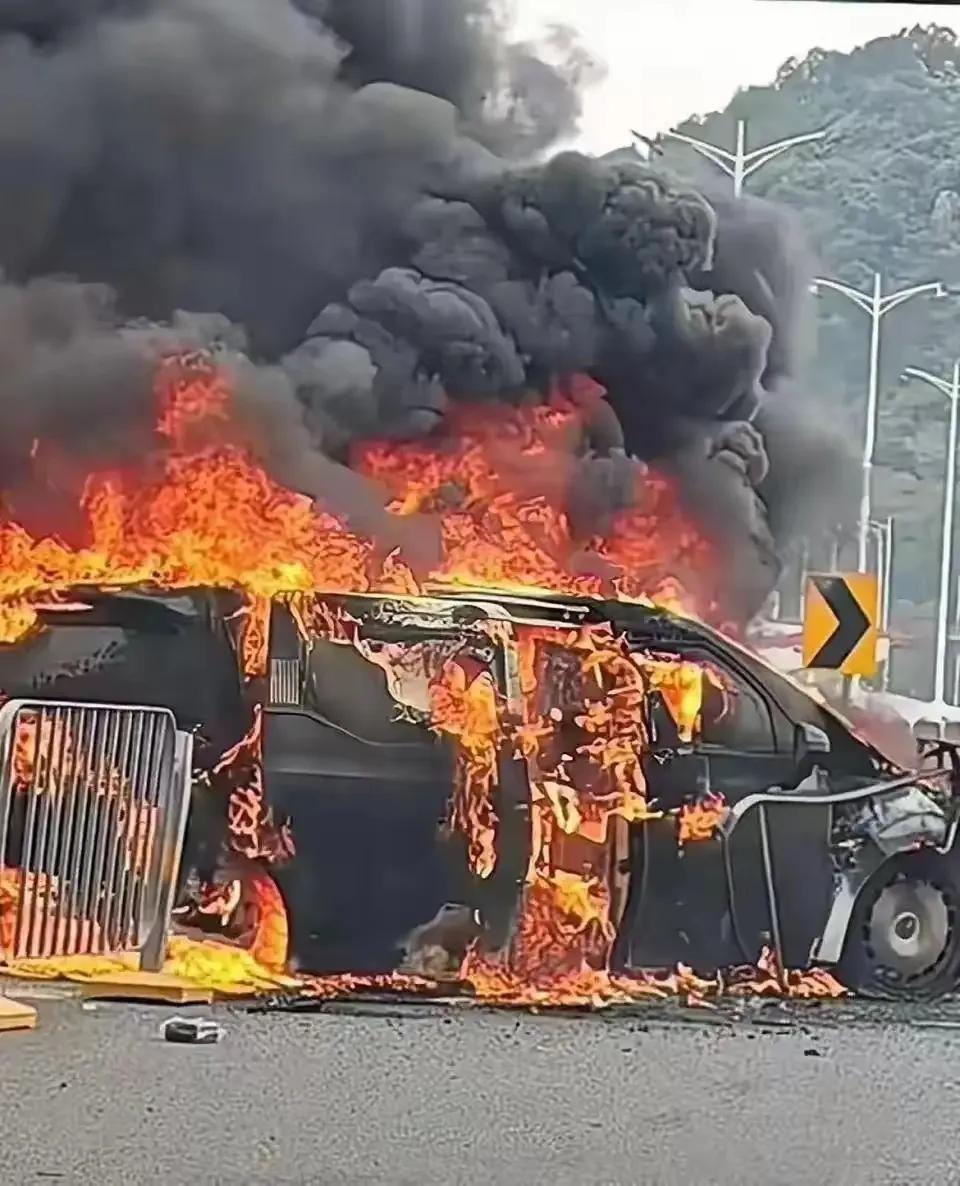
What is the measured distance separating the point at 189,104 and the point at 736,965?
231 centimetres

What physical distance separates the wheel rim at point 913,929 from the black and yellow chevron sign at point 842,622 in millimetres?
522

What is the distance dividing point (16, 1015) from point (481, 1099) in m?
1.09

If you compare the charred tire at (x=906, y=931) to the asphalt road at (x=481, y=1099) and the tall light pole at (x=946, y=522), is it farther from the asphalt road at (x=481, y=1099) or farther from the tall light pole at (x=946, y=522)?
the tall light pole at (x=946, y=522)

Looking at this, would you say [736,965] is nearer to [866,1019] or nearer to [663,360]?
[866,1019]

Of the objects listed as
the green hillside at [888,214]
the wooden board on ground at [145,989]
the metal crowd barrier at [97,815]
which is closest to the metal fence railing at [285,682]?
the metal crowd barrier at [97,815]

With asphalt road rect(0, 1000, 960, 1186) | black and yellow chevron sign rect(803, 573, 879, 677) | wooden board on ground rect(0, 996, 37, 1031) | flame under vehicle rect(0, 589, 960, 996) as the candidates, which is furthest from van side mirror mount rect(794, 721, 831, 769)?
wooden board on ground rect(0, 996, 37, 1031)

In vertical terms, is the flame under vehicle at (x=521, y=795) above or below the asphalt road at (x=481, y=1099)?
above

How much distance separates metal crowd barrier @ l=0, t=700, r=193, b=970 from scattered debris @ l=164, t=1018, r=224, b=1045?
150 mm

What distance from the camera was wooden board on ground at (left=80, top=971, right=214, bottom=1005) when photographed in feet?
14.7

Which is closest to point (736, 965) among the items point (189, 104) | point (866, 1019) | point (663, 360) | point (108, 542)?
point (866, 1019)

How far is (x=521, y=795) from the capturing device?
447cm

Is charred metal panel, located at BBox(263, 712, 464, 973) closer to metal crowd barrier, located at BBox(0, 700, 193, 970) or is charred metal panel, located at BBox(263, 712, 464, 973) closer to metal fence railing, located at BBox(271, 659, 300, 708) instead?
metal fence railing, located at BBox(271, 659, 300, 708)

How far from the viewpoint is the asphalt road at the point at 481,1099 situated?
4074mm

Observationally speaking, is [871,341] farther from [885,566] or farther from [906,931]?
[906,931]
